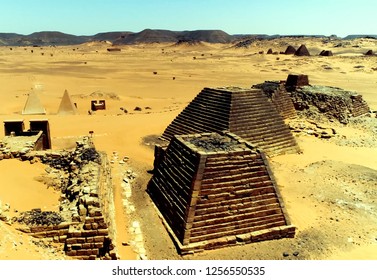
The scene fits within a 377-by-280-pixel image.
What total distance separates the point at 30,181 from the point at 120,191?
8.25ft

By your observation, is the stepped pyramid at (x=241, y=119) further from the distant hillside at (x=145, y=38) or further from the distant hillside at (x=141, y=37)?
the distant hillside at (x=145, y=38)

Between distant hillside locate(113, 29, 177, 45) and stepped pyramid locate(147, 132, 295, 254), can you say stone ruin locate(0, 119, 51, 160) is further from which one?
distant hillside locate(113, 29, 177, 45)

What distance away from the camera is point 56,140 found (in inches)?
658

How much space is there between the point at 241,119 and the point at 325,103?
976 cm

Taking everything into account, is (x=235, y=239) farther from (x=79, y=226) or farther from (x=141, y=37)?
(x=141, y=37)

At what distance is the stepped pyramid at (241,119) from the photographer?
13.8 meters

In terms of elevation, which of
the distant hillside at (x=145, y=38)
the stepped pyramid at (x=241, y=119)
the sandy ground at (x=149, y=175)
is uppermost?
the distant hillside at (x=145, y=38)

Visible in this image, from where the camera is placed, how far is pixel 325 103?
21.4 meters

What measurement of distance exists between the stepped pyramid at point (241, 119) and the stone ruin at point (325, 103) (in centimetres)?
589

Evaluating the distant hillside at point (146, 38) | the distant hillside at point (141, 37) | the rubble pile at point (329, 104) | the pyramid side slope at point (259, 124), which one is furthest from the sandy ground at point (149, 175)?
the distant hillside at point (141, 37)

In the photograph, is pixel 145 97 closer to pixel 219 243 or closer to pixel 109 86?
pixel 109 86

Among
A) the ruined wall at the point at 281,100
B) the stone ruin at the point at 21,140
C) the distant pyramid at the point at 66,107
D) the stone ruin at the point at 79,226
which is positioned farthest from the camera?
the distant pyramid at the point at 66,107

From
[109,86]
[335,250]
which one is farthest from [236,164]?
[109,86]

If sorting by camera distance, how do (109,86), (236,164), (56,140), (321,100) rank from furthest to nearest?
(109,86) → (321,100) → (56,140) → (236,164)
